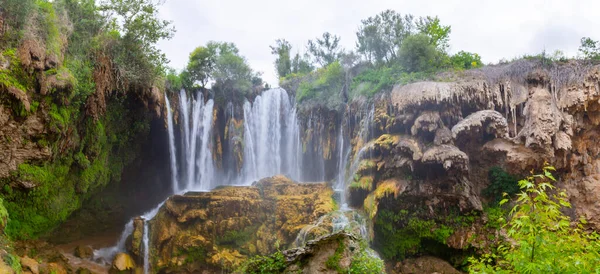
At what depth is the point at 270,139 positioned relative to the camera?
23.6 m

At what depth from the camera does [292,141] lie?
2358 centimetres

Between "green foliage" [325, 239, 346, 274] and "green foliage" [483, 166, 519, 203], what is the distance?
10732 mm

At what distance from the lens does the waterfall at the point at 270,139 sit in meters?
22.9

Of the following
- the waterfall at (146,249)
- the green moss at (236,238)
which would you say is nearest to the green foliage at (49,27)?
the waterfall at (146,249)

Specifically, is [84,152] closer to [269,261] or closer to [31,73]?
[31,73]

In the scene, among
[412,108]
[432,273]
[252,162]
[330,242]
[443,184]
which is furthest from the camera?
[252,162]

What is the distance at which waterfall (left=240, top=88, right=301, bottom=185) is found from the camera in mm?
22891

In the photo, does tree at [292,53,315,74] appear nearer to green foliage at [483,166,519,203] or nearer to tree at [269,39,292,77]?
tree at [269,39,292,77]

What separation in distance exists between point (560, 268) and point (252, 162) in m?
19.6

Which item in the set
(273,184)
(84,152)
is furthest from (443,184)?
(84,152)

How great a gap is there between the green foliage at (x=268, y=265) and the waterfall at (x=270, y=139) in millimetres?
13849

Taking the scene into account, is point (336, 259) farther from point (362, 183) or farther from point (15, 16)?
point (15, 16)

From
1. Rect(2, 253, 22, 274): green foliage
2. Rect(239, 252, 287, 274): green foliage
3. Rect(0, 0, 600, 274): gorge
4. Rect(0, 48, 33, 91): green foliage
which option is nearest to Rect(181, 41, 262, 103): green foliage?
Rect(0, 0, 600, 274): gorge

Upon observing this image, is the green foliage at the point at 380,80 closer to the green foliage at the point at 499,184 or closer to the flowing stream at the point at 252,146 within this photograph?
the flowing stream at the point at 252,146
